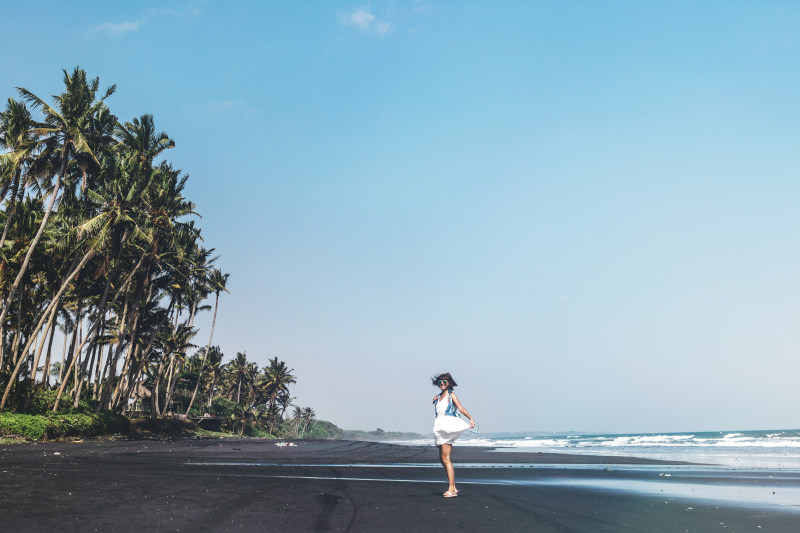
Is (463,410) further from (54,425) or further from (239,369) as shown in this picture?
(239,369)

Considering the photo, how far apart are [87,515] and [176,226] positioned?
118 feet

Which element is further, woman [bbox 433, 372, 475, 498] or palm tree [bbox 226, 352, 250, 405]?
palm tree [bbox 226, 352, 250, 405]

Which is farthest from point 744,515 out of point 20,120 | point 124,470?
point 20,120

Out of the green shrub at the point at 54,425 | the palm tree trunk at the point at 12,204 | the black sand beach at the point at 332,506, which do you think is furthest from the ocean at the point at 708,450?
the palm tree trunk at the point at 12,204

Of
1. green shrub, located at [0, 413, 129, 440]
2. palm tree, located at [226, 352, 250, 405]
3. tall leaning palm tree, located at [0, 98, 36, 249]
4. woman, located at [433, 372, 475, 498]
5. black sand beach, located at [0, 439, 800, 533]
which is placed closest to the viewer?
black sand beach, located at [0, 439, 800, 533]

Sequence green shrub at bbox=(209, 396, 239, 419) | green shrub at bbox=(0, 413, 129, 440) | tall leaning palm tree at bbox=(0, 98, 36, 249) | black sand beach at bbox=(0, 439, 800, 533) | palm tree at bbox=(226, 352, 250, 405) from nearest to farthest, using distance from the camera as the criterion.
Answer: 1. black sand beach at bbox=(0, 439, 800, 533)
2. green shrub at bbox=(0, 413, 129, 440)
3. tall leaning palm tree at bbox=(0, 98, 36, 249)
4. green shrub at bbox=(209, 396, 239, 419)
5. palm tree at bbox=(226, 352, 250, 405)

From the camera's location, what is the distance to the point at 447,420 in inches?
353

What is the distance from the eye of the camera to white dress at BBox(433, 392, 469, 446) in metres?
8.93

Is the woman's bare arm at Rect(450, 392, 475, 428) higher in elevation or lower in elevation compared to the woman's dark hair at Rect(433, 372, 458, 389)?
lower

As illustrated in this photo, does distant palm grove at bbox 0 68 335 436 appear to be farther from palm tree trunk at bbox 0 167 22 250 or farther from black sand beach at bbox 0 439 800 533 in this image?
black sand beach at bbox 0 439 800 533

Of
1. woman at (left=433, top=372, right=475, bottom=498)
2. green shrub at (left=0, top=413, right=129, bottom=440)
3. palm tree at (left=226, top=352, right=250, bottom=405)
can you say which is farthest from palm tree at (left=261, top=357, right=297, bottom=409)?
woman at (left=433, top=372, right=475, bottom=498)

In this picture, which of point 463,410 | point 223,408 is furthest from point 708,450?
point 223,408

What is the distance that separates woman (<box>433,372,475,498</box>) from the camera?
29.3 ft

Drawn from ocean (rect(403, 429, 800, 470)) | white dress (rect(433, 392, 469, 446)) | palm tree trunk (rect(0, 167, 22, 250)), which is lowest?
ocean (rect(403, 429, 800, 470))
